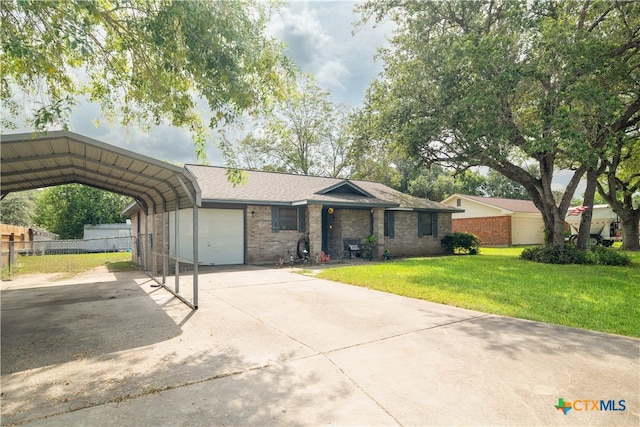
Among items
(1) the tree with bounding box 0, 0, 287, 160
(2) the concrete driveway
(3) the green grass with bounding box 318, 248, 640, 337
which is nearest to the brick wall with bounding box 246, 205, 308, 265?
(3) the green grass with bounding box 318, 248, 640, 337

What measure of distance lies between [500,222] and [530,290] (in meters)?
20.5

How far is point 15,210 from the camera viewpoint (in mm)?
31812

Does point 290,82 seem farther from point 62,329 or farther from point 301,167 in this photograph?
point 301,167

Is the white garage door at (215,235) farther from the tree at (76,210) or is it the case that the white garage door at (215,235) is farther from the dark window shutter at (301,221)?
the tree at (76,210)

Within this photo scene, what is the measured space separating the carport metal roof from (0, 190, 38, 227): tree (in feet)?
100

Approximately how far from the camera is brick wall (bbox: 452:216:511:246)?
85.8 ft

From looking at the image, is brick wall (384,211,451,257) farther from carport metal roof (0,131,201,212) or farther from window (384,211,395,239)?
carport metal roof (0,131,201,212)

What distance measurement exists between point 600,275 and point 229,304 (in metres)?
11.5

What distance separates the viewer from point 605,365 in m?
3.81

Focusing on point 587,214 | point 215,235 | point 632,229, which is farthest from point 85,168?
point 632,229

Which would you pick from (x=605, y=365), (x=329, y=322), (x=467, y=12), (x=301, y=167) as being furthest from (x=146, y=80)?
(x=301, y=167)

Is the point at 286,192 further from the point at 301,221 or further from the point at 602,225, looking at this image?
the point at 602,225

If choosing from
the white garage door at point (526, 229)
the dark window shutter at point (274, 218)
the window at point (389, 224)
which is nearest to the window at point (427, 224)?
the window at point (389, 224)

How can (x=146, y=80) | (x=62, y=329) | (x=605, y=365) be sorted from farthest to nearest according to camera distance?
(x=146, y=80), (x=62, y=329), (x=605, y=365)
